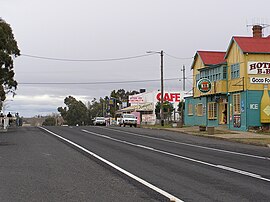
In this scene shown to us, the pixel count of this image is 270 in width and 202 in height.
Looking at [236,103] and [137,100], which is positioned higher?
[137,100]

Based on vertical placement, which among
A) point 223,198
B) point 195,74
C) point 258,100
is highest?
point 195,74

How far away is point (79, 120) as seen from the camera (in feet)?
408

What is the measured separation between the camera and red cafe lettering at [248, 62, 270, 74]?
37.3m

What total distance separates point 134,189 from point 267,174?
195 inches

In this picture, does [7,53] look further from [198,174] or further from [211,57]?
[198,174]

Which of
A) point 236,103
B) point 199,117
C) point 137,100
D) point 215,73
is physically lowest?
point 199,117

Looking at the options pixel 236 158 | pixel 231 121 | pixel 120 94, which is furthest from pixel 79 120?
pixel 236 158

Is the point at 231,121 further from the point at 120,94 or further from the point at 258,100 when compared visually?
the point at 120,94

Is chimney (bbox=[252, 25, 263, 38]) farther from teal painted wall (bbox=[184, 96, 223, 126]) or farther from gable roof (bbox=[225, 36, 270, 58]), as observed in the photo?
teal painted wall (bbox=[184, 96, 223, 126])

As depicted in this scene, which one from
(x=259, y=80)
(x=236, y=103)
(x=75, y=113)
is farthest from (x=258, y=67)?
(x=75, y=113)

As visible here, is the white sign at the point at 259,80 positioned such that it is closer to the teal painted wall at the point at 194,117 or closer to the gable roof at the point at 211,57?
the gable roof at the point at 211,57

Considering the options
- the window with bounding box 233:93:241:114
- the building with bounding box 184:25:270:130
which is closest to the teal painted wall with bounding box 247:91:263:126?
the building with bounding box 184:25:270:130

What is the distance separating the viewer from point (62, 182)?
37.4 feet

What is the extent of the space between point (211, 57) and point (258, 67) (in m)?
11.6
